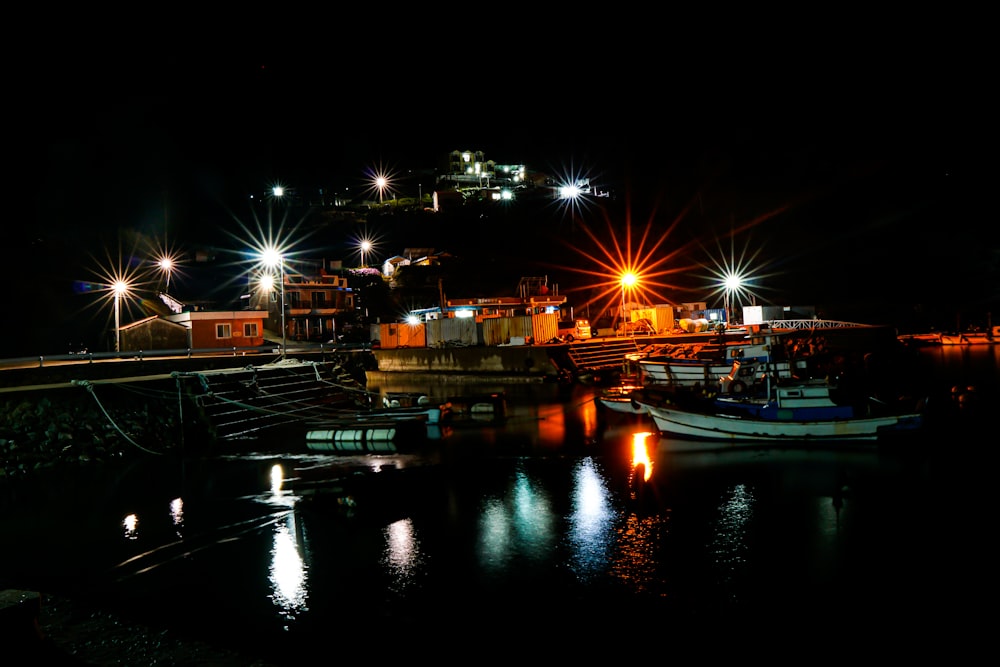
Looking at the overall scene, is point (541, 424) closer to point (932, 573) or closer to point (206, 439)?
point (206, 439)

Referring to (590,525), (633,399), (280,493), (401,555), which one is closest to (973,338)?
(633,399)

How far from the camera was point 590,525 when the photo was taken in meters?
14.0

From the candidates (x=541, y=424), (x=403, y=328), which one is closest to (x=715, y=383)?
(x=541, y=424)

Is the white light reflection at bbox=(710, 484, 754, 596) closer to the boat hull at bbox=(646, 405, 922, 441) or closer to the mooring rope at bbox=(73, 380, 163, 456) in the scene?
the boat hull at bbox=(646, 405, 922, 441)

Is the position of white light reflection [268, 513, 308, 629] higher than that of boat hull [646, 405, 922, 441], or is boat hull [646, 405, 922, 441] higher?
boat hull [646, 405, 922, 441]

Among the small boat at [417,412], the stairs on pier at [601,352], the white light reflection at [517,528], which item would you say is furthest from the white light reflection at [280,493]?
the stairs on pier at [601,352]

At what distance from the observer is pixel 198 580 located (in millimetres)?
11773

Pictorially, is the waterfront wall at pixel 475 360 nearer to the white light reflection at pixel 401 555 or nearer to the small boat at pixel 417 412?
the small boat at pixel 417 412

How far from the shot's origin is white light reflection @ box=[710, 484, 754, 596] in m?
11.6

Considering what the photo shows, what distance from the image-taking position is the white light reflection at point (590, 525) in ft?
38.8

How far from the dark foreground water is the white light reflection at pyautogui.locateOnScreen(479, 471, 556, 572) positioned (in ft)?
0.23

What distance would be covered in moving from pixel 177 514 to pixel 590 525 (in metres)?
11.1

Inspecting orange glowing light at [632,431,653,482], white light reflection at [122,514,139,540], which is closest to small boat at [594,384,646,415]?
orange glowing light at [632,431,653,482]

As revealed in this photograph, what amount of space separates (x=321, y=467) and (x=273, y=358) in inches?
711
